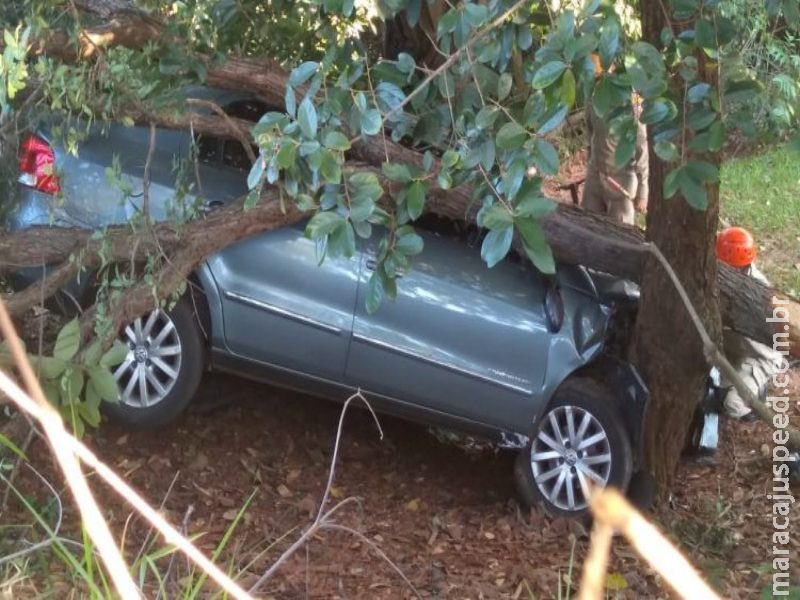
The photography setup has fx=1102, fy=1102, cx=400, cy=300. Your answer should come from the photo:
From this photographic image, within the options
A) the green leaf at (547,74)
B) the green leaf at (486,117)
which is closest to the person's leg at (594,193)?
the green leaf at (486,117)

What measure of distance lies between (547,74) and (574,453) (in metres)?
2.83

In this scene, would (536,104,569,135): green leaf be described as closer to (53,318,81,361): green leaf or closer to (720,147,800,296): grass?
(53,318,81,361): green leaf

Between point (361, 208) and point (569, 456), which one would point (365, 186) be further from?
point (569, 456)

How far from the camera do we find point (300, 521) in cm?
523

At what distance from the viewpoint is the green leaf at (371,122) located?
3.56m

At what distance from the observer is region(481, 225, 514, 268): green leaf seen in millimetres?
3223

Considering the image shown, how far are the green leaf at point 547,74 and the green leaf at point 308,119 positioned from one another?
725mm

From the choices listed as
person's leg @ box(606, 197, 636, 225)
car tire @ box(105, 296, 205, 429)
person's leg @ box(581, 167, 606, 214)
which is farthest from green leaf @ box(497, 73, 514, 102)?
person's leg @ box(581, 167, 606, 214)

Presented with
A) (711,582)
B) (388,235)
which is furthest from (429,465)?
(388,235)

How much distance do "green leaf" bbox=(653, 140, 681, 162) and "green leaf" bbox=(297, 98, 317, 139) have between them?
107 centimetres

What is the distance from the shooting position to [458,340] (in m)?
5.51

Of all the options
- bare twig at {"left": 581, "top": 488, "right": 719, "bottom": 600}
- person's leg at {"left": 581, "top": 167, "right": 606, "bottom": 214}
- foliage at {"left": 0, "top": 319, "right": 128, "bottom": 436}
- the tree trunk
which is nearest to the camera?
bare twig at {"left": 581, "top": 488, "right": 719, "bottom": 600}

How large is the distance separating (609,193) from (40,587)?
6.34 m

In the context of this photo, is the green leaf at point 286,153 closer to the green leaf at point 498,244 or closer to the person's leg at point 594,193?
the green leaf at point 498,244
